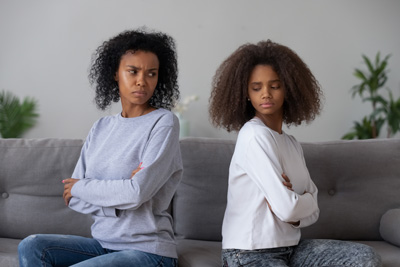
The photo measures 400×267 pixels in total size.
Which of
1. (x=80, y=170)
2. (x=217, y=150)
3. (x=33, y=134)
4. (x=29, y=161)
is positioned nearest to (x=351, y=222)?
(x=217, y=150)

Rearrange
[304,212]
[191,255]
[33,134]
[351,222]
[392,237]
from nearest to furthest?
[304,212] → [191,255] → [392,237] → [351,222] → [33,134]

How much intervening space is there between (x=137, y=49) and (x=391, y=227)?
4.30 feet

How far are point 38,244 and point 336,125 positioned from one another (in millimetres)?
4260

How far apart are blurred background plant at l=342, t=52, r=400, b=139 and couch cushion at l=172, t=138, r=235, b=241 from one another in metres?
3.20

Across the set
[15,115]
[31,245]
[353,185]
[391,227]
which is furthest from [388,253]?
[15,115]

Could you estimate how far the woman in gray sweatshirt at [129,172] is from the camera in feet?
5.43

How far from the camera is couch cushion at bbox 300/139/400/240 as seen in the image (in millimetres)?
2236

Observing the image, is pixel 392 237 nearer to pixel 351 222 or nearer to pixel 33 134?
pixel 351 222

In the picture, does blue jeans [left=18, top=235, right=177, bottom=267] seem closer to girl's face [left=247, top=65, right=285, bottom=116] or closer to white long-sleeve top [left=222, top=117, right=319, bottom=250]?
white long-sleeve top [left=222, top=117, right=319, bottom=250]

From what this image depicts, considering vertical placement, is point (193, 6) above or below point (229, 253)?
above

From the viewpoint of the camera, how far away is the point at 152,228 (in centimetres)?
169

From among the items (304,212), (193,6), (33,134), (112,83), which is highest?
(193,6)

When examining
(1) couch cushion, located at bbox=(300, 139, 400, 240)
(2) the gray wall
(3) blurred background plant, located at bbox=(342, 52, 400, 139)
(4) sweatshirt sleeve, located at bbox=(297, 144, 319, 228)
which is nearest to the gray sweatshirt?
(4) sweatshirt sleeve, located at bbox=(297, 144, 319, 228)

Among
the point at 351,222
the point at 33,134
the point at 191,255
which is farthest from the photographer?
the point at 33,134
